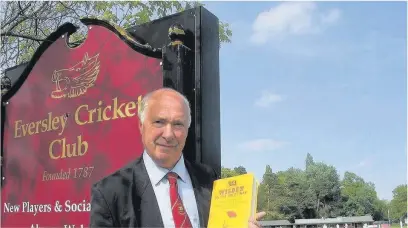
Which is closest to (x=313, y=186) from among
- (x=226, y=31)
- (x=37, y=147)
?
(x=226, y=31)

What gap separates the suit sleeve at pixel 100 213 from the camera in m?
2.10

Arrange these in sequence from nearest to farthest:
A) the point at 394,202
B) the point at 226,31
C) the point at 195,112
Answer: the point at 195,112
the point at 226,31
the point at 394,202

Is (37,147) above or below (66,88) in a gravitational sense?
below

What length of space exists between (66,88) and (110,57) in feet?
1.78

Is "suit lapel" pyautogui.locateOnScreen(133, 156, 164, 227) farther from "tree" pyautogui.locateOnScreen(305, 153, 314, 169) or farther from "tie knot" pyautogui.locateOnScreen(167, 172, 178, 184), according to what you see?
"tree" pyautogui.locateOnScreen(305, 153, 314, 169)

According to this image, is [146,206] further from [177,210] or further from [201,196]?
[201,196]

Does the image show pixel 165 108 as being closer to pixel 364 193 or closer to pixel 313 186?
pixel 313 186

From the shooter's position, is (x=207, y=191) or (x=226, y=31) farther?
(x=226, y=31)

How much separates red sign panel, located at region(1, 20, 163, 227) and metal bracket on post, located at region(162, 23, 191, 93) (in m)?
0.10

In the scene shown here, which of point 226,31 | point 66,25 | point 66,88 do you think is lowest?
point 66,88

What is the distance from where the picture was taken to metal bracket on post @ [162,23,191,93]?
273 centimetres

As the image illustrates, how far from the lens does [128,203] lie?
2152 mm

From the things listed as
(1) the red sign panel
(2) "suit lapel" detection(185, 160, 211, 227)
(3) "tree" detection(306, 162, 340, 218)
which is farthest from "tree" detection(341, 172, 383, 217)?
(2) "suit lapel" detection(185, 160, 211, 227)

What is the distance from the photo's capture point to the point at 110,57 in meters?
3.25
